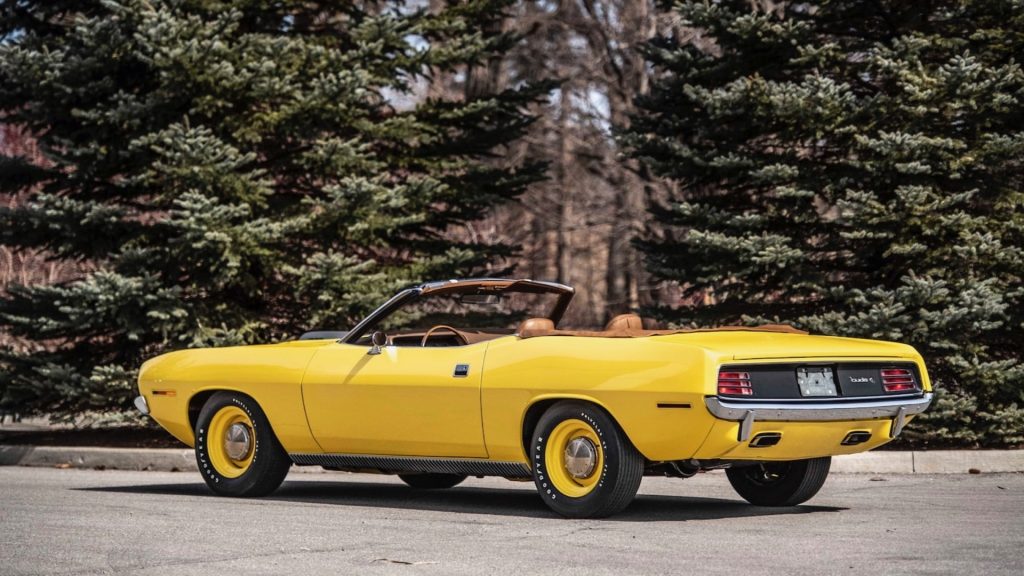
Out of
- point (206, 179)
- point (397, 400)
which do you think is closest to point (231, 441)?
point (397, 400)

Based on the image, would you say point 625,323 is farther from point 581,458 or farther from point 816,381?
point 816,381

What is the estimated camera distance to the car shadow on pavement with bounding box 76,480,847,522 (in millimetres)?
8305

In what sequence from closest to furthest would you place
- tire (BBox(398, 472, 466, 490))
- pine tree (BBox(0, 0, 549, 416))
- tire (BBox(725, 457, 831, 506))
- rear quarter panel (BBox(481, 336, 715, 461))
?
rear quarter panel (BBox(481, 336, 715, 461)) → tire (BBox(725, 457, 831, 506)) → tire (BBox(398, 472, 466, 490)) → pine tree (BBox(0, 0, 549, 416))

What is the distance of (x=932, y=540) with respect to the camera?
22.4ft

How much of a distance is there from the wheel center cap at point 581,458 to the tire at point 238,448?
248cm

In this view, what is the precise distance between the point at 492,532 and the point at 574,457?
736 millimetres

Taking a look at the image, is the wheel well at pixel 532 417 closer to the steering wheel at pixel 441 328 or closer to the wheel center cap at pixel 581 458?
the wheel center cap at pixel 581 458

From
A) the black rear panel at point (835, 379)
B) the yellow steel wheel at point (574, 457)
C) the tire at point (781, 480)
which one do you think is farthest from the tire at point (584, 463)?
the tire at point (781, 480)

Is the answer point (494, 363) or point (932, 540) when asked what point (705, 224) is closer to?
point (494, 363)

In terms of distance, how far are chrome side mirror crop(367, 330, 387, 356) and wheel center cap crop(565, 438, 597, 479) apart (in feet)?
5.35

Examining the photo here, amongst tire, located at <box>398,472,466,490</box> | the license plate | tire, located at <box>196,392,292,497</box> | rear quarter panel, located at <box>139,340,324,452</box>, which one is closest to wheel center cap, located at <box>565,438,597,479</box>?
the license plate

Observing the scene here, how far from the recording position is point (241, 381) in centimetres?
942

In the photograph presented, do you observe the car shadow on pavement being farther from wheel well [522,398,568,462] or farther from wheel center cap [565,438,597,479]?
wheel well [522,398,568,462]

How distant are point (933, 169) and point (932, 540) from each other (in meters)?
7.42
